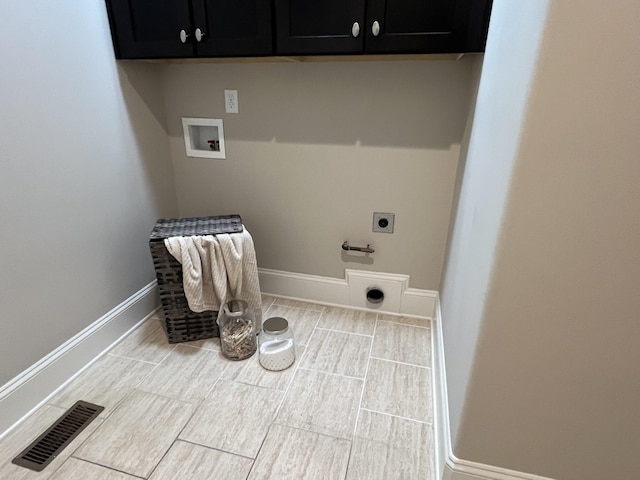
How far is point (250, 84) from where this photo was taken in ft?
6.38

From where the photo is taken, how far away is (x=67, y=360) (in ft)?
5.43

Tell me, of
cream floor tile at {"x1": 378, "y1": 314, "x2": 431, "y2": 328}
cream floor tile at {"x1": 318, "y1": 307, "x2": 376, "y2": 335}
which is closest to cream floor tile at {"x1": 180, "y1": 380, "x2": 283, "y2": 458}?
cream floor tile at {"x1": 318, "y1": 307, "x2": 376, "y2": 335}

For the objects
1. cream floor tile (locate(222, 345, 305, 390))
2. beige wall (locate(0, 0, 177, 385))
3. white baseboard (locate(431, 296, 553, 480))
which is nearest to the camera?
white baseboard (locate(431, 296, 553, 480))

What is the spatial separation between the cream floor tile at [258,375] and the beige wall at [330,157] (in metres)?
0.66

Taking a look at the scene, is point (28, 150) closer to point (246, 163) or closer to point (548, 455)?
point (246, 163)

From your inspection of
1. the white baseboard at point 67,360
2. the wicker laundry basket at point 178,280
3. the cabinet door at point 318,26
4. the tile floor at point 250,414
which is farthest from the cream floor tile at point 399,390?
the cabinet door at point 318,26

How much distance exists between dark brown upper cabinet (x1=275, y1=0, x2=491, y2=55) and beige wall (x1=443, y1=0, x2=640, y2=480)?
0.20m

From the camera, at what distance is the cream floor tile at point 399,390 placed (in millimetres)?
1541

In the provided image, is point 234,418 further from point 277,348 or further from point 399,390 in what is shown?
point 399,390

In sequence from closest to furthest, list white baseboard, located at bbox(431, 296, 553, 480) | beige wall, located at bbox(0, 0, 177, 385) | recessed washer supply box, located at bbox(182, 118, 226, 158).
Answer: white baseboard, located at bbox(431, 296, 553, 480) → beige wall, located at bbox(0, 0, 177, 385) → recessed washer supply box, located at bbox(182, 118, 226, 158)

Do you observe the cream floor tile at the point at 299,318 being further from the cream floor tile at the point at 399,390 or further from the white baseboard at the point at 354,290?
the cream floor tile at the point at 399,390

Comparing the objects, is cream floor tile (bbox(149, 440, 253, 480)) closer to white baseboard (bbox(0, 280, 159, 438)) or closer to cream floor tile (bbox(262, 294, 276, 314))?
white baseboard (bbox(0, 280, 159, 438))

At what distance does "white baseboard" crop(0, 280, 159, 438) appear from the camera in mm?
1438

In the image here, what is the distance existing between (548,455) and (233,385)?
120 cm
